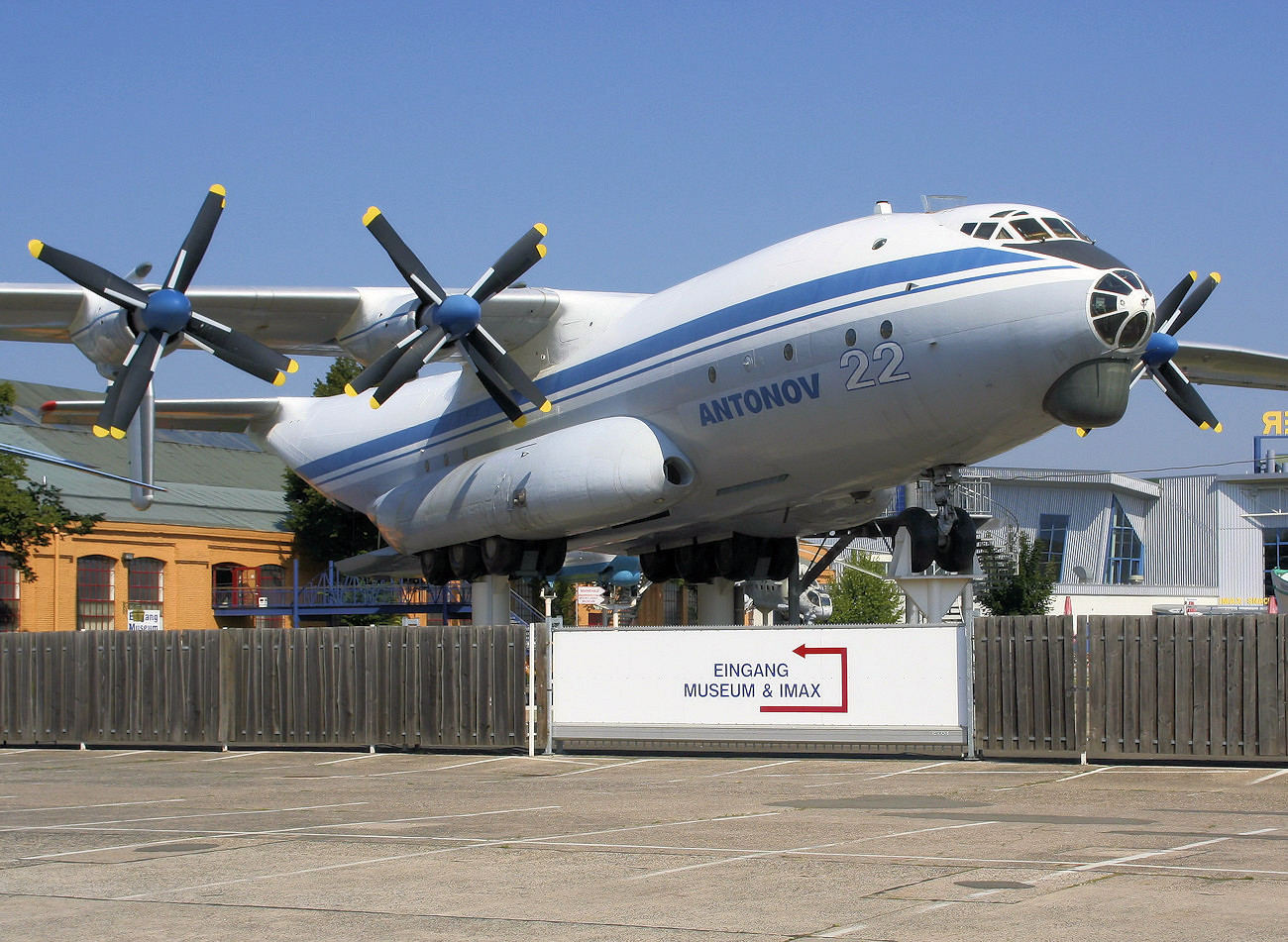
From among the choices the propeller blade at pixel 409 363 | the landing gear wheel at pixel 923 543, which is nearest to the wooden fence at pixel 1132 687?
the landing gear wheel at pixel 923 543

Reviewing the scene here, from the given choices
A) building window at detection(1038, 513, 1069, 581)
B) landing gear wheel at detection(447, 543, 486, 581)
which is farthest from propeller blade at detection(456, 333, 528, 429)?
building window at detection(1038, 513, 1069, 581)

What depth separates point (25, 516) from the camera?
3994 centimetres

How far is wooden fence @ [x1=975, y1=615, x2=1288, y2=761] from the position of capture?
49.6 feet

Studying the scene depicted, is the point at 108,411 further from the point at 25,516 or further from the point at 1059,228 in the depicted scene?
the point at 25,516

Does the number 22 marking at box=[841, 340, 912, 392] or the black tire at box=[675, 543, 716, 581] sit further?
the black tire at box=[675, 543, 716, 581]

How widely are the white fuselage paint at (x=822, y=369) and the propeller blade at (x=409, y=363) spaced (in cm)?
266

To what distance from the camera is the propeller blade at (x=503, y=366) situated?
2112 cm

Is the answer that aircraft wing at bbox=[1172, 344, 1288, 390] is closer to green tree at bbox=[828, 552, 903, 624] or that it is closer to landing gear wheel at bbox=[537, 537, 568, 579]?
landing gear wheel at bbox=[537, 537, 568, 579]

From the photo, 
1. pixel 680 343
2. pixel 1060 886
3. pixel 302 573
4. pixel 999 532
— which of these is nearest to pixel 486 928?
pixel 1060 886

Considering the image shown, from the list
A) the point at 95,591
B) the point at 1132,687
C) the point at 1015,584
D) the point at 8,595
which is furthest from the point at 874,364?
the point at 95,591

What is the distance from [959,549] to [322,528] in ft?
133

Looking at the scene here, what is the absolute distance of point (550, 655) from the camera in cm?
1777

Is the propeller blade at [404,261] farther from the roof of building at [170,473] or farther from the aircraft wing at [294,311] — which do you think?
the roof of building at [170,473]

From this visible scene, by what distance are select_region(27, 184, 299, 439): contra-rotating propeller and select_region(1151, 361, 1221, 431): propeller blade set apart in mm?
14083
